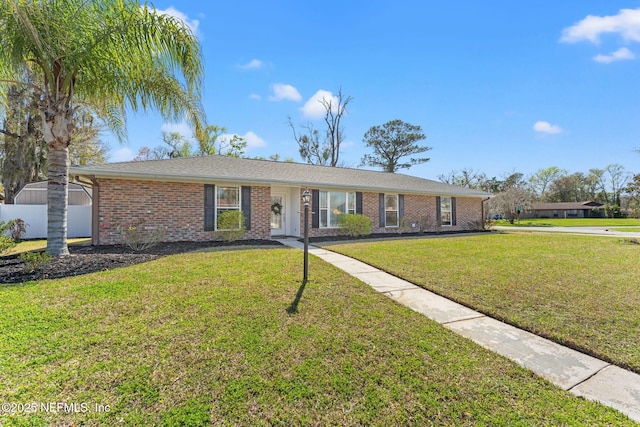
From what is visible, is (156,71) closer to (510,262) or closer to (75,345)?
(75,345)

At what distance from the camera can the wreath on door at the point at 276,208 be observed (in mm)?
12680

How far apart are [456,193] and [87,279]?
640 inches

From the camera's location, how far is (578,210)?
5084 centimetres

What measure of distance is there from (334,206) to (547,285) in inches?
336

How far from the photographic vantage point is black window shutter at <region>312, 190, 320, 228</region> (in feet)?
39.9

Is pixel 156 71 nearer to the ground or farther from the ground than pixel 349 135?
nearer to the ground

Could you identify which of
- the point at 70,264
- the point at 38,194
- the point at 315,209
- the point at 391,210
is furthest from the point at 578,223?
the point at 38,194

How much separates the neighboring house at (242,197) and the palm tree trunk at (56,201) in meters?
2.21

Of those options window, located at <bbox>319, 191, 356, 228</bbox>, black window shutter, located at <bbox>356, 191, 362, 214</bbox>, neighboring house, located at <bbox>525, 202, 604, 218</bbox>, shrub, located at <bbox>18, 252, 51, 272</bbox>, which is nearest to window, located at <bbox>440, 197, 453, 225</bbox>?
black window shutter, located at <bbox>356, 191, 362, 214</bbox>

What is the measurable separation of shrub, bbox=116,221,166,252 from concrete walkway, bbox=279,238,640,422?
289 inches

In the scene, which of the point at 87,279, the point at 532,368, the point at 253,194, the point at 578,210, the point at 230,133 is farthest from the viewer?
the point at 578,210

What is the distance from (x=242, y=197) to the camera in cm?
1084

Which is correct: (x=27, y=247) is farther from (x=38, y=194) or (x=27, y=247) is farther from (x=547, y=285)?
(x=547, y=285)

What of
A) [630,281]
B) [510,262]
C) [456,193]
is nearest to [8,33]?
[510,262]
